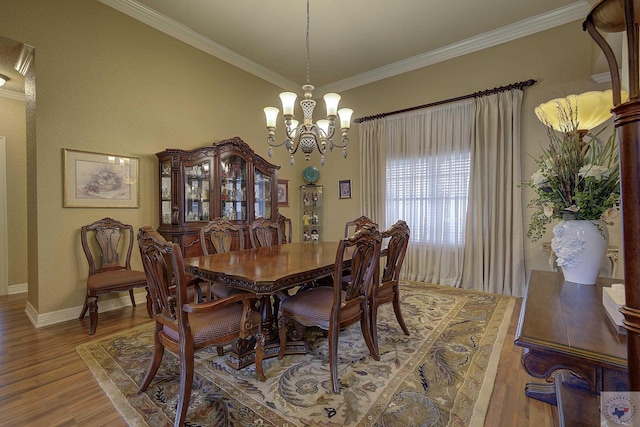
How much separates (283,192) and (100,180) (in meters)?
2.70

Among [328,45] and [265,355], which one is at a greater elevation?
[328,45]

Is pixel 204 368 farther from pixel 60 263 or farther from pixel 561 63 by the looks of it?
pixel 561 63

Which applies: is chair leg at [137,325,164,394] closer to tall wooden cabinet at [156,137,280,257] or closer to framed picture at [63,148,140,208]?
tall wooden cabinet at [156,137,280,257]

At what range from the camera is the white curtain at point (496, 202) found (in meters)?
3.51

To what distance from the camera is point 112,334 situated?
8.23 ft

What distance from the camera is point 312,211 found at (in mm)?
5402

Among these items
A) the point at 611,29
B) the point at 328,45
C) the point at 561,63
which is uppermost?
the point at 328,45

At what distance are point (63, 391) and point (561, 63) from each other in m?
5.48

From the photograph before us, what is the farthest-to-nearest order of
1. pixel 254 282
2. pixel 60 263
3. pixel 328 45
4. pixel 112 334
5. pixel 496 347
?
pixel 328 45 < pixel 60 263 < pixel 112 334 < pixel 496 347 < pixel 254 282

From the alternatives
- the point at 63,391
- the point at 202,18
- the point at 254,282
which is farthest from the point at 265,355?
the point at 202,18

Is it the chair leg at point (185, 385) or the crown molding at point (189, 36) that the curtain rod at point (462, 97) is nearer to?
the crown molding at point (189, 36)

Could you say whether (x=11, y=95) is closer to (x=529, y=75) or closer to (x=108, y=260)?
(x=108, y=260)

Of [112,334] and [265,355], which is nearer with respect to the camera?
[265,355]

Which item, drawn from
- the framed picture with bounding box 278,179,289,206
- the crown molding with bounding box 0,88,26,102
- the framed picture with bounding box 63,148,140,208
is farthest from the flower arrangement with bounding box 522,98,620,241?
the crown molding with bounding box 0,88,26,102
